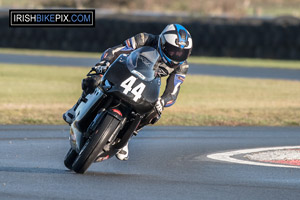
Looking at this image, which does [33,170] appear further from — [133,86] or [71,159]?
[133,86]

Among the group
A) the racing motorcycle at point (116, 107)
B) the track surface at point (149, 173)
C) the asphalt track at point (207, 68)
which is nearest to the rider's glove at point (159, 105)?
the racing motorcycle at point (116, 107)

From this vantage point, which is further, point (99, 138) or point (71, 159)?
point (71, 159)

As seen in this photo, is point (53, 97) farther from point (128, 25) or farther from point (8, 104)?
point (128, 25)

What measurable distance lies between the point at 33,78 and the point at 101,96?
1702 cm

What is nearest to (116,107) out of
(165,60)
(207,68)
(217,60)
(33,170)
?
(165,60)

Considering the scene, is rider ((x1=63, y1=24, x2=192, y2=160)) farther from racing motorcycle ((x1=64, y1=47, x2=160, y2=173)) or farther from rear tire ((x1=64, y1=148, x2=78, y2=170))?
rear tire ((x1=64, y1=148, x2=78, y2=170))

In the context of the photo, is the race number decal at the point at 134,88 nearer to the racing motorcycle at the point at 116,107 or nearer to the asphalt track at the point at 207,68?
the racing motorcycle at the point at 116,107

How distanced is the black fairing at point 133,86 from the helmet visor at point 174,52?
29 centimetres

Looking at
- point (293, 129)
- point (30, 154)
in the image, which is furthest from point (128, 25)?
point (30, 154)

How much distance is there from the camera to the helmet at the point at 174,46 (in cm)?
751

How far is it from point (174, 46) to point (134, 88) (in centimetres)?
67

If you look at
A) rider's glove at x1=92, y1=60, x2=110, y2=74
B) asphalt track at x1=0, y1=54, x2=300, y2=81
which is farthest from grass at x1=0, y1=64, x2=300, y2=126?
rider's glove at x1=92, y1=60, x2=110, y2=74

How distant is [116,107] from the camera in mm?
7305

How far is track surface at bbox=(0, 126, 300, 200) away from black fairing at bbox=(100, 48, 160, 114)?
2.50 feet
